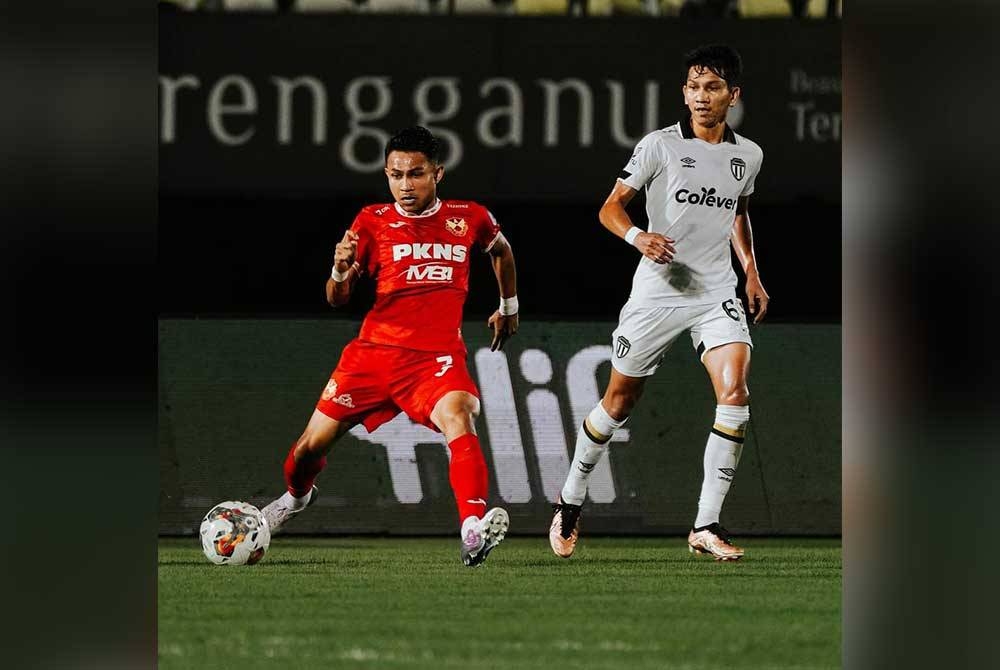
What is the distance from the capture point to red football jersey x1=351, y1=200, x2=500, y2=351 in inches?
256

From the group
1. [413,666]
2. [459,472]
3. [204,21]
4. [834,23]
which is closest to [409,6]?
[204,21]

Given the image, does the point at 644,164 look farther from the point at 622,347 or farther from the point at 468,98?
the point at 468,98

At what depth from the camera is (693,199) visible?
682 cm

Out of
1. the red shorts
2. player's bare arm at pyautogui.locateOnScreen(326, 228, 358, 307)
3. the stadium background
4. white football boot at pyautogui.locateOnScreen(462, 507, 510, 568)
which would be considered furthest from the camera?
the stadium background

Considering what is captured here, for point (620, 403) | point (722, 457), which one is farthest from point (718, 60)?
point (722, 457)

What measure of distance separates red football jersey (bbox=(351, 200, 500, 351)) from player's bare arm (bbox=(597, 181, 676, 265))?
59 cm

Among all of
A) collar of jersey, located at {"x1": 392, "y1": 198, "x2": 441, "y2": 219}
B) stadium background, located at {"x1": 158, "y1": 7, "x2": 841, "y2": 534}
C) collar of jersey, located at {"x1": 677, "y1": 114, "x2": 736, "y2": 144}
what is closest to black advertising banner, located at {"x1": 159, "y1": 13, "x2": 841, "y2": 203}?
stadium background, located at {"x1": 158, "y1": 7, "x2": 841, "y2": 534}

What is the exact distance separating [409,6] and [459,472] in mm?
3350

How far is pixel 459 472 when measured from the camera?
601 centimetres

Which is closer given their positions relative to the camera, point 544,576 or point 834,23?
point 544,576

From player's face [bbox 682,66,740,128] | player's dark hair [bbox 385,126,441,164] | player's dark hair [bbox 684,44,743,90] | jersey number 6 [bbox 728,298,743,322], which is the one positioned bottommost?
jersey number 6 [bbox 728,298,743,322]

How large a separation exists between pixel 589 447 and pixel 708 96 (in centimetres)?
158

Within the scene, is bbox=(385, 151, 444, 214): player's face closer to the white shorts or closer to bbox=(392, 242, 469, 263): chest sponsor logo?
bbox=(392, 242, 469, 263): chest sponsor logo
